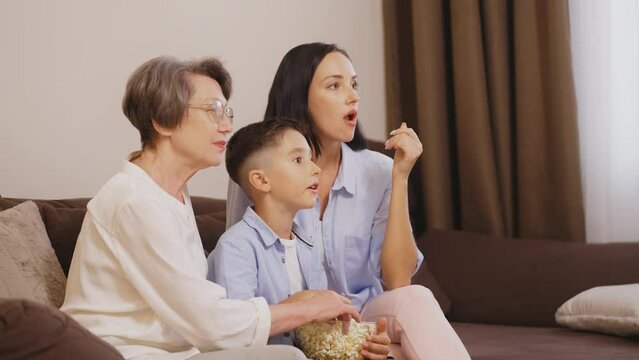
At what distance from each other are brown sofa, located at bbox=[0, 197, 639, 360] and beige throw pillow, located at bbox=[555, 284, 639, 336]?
3cm

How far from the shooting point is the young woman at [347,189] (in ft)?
8.05

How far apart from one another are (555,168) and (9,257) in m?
2.21

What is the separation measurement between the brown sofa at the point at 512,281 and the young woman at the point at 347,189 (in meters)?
0.36

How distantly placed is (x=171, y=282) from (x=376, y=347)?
50cm

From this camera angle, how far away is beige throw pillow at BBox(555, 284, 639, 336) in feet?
9.00

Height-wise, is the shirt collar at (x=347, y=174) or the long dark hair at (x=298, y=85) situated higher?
the long dark hair at (x=298, y=85)

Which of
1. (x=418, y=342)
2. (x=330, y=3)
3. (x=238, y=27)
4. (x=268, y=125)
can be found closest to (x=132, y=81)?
(x=268, y=125)

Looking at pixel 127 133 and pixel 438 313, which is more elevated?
pixel 127 133

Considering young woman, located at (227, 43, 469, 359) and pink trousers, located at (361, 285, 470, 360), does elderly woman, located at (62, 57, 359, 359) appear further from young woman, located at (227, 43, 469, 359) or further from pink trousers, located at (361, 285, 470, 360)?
young woman, located at (227, 43, 469, 359)

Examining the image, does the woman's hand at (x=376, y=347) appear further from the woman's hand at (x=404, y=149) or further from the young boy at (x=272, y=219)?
the woman's hand at (x=404, y=149)

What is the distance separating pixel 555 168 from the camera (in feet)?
12.0

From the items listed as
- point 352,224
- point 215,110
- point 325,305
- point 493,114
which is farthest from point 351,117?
point 493,114

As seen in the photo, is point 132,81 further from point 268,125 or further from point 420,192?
point 420,192

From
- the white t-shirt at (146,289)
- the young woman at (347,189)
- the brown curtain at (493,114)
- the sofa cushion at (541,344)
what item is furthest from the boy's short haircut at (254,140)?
the brown curtain at (493,114)
